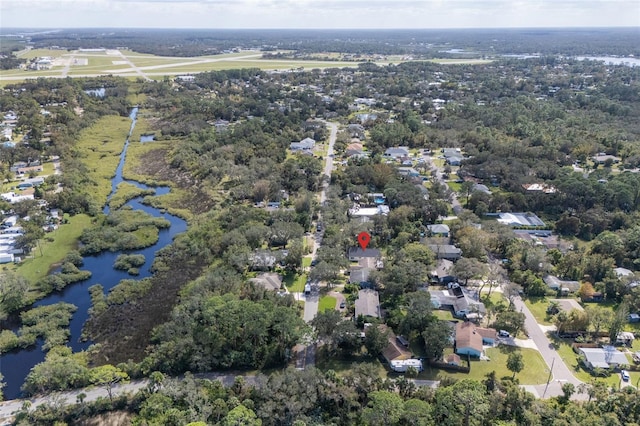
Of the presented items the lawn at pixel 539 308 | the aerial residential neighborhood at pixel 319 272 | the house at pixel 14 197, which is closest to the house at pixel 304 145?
the aerial residential neighborhood at pixel 319 272

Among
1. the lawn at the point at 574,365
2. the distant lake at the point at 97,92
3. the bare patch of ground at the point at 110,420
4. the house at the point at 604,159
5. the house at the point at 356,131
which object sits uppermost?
the distant lake at the point at 97,92

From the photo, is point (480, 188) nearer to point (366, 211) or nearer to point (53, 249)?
point (366, 211)

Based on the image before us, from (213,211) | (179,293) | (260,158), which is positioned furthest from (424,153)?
(179,293)

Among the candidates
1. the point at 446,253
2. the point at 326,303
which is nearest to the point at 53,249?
the point at 326,303

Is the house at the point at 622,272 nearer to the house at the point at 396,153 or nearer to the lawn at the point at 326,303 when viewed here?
the lawn at the point at 326,303

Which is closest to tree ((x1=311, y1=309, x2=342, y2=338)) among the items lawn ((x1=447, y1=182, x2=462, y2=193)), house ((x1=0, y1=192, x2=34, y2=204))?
lawn ((x1=447, y1=182, x2=462, y2=193))

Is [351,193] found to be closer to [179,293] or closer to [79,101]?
[179,293]
